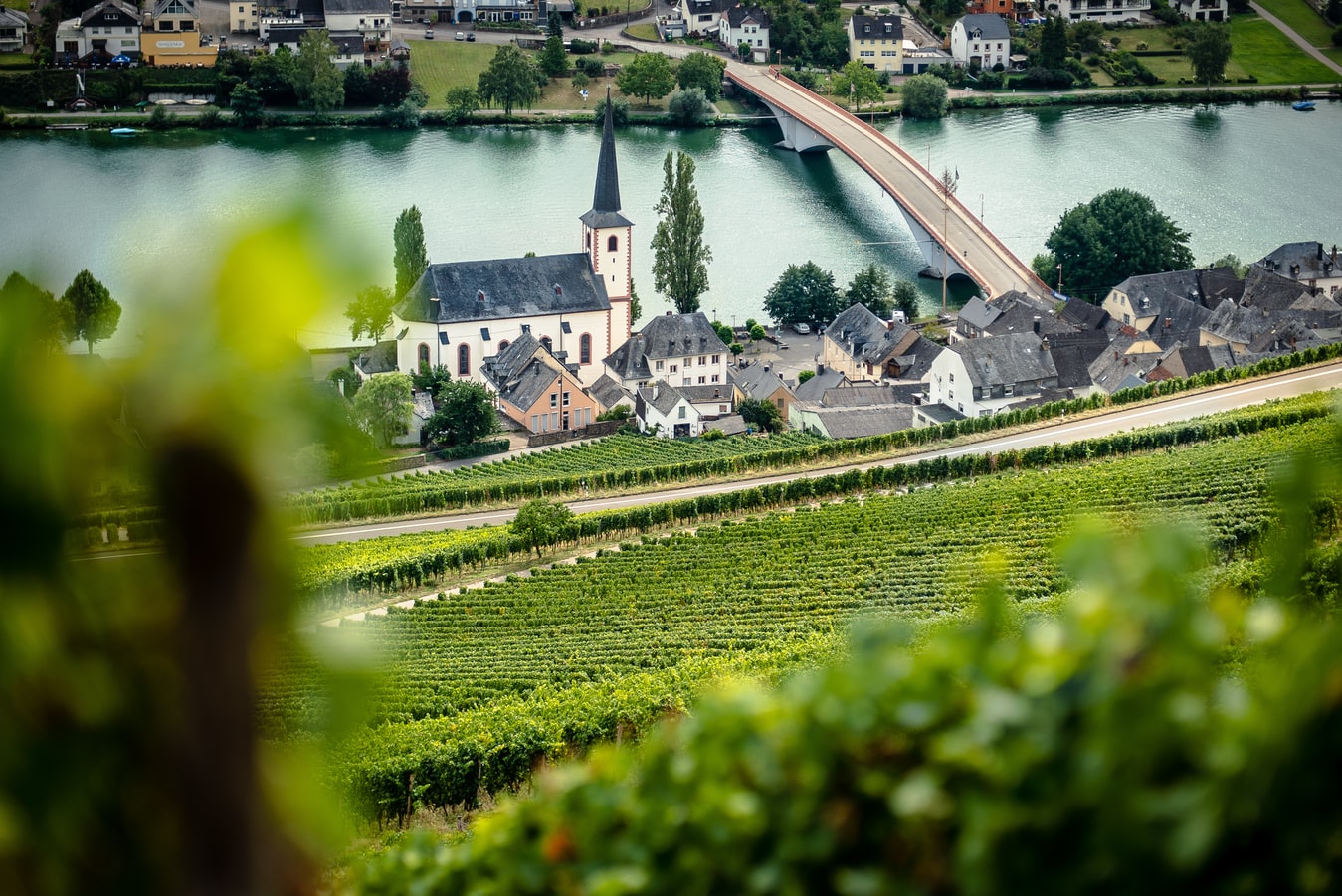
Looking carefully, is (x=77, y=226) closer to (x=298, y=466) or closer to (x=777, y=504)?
(x=777, y=504)

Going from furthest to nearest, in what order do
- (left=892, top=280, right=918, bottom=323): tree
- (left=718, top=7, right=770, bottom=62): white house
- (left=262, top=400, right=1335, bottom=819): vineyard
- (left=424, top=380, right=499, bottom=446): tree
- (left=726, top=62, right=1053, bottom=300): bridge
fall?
(left=718, top=7, right=770, bottom=62): white house, (left=726, top=62, right=1053, bottom=300): bridge, (left=892, top=280, right=918, bottom=323): tree, (left=424, top=380, right=499, bottom=446): tree, (left=262, top=400, right=1335, bottom=819): vineyard

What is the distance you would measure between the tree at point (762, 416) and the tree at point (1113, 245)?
1087cm

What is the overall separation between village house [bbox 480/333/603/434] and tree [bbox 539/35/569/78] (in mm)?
24475

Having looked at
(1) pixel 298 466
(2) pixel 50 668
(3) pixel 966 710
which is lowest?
(3) pixel 966 710

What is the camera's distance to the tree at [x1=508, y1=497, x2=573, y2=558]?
2208 centimetres

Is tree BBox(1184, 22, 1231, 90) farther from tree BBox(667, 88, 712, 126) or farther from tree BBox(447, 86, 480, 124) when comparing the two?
tree BBox(447, 86, 480, 124)

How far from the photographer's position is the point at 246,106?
48.6m

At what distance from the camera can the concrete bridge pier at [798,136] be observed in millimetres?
48750

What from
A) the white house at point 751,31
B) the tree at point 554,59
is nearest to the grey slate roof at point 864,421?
the tree at point 554,59

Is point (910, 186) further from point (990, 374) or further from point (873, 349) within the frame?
point (990, 374)

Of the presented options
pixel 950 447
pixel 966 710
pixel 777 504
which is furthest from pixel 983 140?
pixel 966 710

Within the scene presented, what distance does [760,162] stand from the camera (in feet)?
160

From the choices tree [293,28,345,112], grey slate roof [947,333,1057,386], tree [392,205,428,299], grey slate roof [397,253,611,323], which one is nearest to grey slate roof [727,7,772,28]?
tree [293,28,345,112]

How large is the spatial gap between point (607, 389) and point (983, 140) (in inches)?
902
